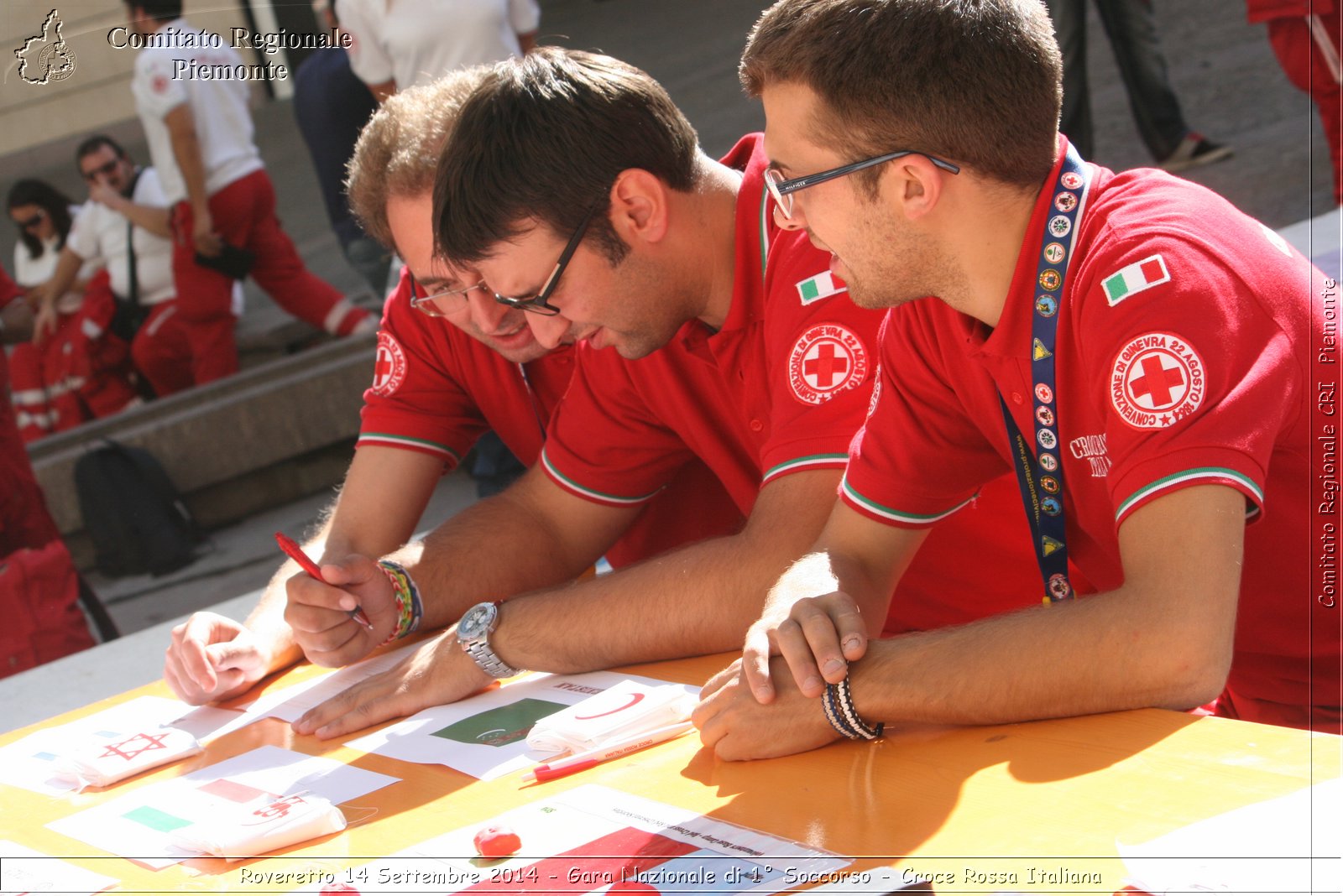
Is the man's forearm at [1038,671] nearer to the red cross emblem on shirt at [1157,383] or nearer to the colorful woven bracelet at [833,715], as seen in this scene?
the colorful woven bracelet at [833,715]

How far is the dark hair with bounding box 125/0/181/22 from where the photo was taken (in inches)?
224

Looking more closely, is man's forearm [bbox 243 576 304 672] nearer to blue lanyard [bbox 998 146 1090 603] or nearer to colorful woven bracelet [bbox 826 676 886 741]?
colorful woven bracelet [bbox 826 676 886 741]

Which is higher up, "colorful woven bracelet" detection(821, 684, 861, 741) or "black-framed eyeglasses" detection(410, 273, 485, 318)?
"black-framed eyeglasses" detection(410, 273, 485, 318)

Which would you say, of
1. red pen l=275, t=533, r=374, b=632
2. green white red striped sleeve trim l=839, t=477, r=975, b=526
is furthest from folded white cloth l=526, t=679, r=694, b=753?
red pen l=275, t=533, r=374, b=632

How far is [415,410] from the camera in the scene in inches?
112

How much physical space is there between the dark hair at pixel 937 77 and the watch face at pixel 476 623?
847mm

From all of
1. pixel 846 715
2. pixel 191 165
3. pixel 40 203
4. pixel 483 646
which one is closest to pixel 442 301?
pixel 483 646

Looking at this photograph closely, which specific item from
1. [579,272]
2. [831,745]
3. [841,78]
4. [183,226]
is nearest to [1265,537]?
[831,745]

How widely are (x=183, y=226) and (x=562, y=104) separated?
4252 mm

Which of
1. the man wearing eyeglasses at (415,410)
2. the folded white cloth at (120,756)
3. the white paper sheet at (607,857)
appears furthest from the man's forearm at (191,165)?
the white paper sheet at (607,857)

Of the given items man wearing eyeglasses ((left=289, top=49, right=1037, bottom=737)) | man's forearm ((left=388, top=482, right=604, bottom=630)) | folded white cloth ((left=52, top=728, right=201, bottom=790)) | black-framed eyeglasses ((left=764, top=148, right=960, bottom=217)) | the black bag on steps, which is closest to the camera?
black-framed eyeglasses ((left=764, top=148, right=960, bottom=217))

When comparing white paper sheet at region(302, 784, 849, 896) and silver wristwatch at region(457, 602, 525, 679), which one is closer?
white paper sheet at region(302, 784, 849, 896)

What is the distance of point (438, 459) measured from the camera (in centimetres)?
286

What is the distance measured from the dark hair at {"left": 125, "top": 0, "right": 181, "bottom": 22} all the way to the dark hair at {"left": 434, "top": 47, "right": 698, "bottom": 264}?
162 inches
